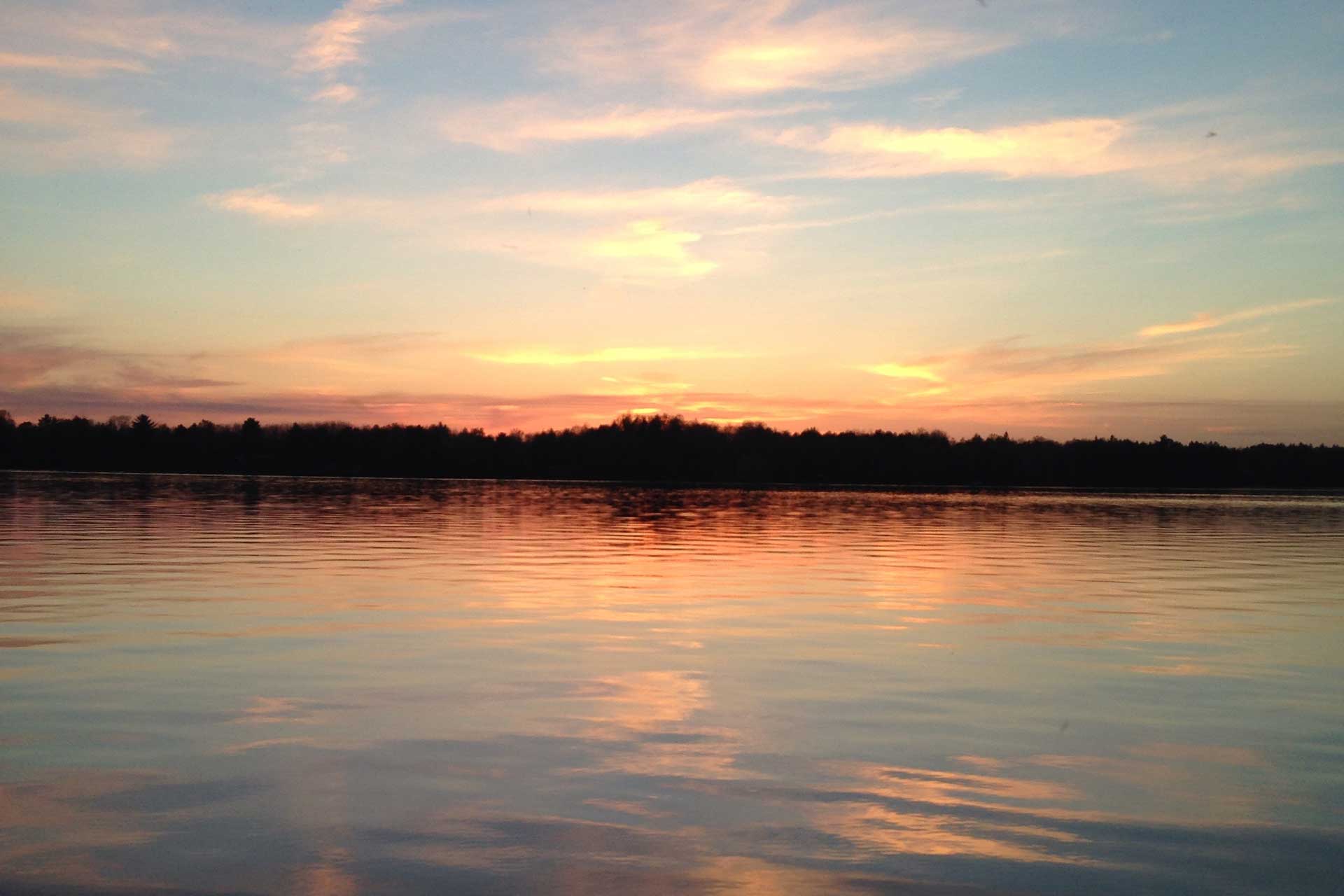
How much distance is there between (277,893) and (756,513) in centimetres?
6627

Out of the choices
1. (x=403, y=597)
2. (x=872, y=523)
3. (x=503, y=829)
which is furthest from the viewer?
(x=872, y=523)

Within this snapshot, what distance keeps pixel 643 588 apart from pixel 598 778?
16348mm

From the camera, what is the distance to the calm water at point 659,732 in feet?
25.6

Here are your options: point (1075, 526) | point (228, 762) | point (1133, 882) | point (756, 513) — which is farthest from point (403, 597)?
point (756, 513)

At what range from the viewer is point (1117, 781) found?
404 inches

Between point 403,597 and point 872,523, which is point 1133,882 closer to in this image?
point 403,597

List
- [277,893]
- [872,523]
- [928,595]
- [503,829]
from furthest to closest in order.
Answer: [872,523] → [928,595] → [503,829] → [277,893]

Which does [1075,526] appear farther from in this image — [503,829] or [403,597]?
[503,829]

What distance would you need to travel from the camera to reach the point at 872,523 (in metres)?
59.7

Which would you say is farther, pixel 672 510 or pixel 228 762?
pixel 672 510

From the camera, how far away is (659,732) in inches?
465

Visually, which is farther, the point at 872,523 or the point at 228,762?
the point at 872,523

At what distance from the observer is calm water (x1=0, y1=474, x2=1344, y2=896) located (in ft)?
25.6

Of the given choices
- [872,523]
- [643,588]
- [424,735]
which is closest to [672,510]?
[872,523]
